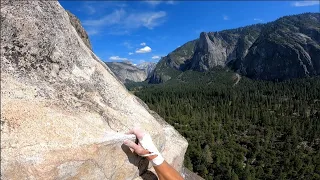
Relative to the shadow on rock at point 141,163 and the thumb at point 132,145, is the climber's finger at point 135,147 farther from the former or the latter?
the shadow on rock at point 141,163

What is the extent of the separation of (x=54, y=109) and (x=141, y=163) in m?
3.37

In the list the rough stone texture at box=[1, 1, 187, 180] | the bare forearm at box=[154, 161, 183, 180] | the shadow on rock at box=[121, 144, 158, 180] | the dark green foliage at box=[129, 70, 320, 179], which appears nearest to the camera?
the rough stone texture at box=[1, 1, 187, 180]

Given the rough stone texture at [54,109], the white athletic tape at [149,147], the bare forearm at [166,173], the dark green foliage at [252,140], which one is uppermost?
the rough stone texture at [54,109]

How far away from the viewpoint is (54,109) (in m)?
7.77

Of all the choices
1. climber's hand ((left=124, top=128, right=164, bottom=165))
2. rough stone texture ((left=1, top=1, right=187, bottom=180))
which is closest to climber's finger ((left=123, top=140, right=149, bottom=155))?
climber's hand ((left=124, top=128, right=164, bottom=165))

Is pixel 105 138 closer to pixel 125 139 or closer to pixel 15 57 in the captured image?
pixel 125 139

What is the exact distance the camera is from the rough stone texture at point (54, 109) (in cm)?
698

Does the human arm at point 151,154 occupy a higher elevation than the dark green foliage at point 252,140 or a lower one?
higher

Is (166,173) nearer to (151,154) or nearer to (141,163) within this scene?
(151,154)

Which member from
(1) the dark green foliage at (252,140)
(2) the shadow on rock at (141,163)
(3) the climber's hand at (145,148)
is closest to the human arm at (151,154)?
(3) the climber's hand at (145,148)

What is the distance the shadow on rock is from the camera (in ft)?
28.2

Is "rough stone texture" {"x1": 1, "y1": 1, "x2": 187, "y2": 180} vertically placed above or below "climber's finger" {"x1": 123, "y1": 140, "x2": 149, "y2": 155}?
above

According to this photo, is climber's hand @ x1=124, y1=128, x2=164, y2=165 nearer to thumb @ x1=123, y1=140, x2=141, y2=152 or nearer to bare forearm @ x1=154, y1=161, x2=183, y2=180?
thumb @ x1=123, y1=140, x2=141, y2=152

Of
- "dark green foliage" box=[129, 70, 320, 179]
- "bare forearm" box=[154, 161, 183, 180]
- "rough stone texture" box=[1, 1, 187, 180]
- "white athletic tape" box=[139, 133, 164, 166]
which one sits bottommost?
"dark green foliage" box=[129, 70, 320, 179]
